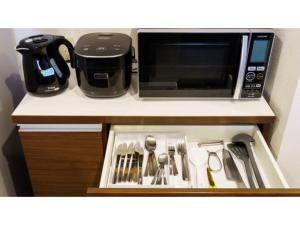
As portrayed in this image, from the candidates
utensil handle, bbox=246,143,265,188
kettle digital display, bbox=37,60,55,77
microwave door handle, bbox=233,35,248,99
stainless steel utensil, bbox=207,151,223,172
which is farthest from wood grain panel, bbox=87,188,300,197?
kettle digital display, bbox=37,60,55,77

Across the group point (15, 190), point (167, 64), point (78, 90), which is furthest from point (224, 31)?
point (15, 190)

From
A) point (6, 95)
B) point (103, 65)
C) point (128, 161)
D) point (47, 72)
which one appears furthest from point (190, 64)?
point (6, 95)

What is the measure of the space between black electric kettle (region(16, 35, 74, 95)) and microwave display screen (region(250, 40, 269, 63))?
2.31 feet

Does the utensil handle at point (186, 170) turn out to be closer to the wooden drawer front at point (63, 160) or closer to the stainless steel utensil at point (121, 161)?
the stainless steel utensil at point (121, 161)

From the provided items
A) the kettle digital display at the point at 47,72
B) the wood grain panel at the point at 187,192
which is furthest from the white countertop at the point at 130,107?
the wood grain panel at the point at 187,192

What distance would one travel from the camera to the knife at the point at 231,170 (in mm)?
1128

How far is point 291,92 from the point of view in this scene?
1.11 metres

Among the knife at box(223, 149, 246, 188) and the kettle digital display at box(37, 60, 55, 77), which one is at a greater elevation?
the kettle digital display at box(37, 60, 55, 77)

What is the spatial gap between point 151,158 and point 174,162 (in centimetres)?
9

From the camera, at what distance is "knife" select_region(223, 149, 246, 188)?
3.70ft

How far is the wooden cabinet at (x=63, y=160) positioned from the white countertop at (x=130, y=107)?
0.28ft

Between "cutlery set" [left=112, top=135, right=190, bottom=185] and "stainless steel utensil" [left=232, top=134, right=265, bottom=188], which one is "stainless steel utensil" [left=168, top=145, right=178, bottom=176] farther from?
"stainless steel utensil" [left=232, top=134, right=265, bottom=188]

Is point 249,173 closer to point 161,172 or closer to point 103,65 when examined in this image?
point 161,172

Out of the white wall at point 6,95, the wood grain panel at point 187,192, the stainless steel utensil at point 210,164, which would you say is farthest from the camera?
the white wall at point 6,95
